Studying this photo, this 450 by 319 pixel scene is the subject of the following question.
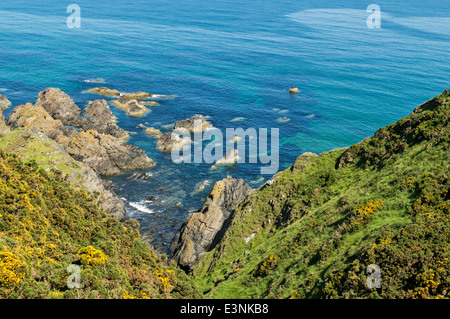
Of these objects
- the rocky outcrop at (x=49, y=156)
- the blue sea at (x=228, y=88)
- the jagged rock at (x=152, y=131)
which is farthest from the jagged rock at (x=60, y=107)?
the rocky outcrop at (x=49, y=156)

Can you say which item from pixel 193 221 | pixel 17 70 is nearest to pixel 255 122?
pixel 193 221

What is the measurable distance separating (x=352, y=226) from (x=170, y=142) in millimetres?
70138

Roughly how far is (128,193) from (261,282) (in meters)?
47.6

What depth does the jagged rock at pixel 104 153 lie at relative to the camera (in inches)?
3442

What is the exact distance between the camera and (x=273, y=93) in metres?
146

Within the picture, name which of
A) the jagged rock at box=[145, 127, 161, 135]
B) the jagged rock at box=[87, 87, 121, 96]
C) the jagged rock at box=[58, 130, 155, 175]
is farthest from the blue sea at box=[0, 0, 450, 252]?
the jagged rock at box=[87, 87, 121, 96]

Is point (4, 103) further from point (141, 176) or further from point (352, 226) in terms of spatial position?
point (352, 226)

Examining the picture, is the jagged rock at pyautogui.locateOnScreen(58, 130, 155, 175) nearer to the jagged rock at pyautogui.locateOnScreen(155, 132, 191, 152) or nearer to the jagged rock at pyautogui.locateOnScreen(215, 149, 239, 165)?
the jagged rock at pyautogui.locateOnScreen(155, 132, 191, 152)

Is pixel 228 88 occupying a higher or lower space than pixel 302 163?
higher

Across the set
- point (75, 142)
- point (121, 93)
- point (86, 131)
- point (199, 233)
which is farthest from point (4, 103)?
point (199, 233)

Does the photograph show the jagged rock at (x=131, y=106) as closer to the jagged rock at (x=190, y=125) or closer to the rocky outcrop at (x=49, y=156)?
the jagged rock at (x=190, y=125)

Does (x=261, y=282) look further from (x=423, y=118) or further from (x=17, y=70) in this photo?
(x=17, y=70)

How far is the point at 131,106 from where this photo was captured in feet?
402

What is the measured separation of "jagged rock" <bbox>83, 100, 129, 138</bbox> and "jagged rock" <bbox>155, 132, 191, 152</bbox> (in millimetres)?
10648
